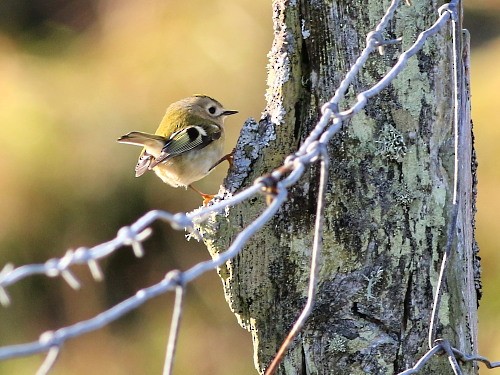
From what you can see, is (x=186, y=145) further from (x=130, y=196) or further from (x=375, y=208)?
(x=130, y=196)

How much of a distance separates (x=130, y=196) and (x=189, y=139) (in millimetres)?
2276

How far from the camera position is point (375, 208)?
209 cm

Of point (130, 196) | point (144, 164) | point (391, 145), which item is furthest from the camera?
point (130, 196)

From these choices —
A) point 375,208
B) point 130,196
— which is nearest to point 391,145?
point 375,208

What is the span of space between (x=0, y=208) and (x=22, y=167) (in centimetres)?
34

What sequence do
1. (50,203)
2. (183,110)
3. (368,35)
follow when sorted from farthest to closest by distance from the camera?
1. (50,203)
2. (183,110)
3. (368,35)

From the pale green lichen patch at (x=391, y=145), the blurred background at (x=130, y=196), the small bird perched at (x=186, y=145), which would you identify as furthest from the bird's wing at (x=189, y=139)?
the blurred background at (x=130, y=196)

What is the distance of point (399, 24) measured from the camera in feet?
6.82

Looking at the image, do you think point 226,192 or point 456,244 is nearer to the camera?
point 456,244

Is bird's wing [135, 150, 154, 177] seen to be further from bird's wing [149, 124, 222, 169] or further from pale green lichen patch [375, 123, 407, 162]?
pale green lichen patch [375, 123, 407, 162]

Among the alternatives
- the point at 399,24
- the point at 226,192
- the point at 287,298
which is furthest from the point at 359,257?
the point at 399,24

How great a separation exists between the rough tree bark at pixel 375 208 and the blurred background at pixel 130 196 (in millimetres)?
3661

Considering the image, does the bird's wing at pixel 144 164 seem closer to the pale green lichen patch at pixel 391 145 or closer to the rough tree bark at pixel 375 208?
the rough tree bark at pixel 375 208

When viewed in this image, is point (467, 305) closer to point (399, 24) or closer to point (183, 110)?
point (399, 24)
